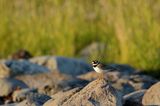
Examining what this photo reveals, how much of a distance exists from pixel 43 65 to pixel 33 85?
6.14 ft

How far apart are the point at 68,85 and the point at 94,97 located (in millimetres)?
2859

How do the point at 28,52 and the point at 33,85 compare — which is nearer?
the point at 33,85

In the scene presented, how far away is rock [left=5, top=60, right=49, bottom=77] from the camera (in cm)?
1165

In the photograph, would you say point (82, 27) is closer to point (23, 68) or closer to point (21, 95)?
point (23, 68)

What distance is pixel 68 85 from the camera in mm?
10227

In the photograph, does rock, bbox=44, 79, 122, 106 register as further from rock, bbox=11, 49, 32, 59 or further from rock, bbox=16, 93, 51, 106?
rock, bbox=11, 49, 32, 59

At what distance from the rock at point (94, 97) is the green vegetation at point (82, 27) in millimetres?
5256

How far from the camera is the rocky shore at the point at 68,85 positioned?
746 cm

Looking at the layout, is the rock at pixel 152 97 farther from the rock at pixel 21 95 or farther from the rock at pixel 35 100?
the rock at pixel 21 95

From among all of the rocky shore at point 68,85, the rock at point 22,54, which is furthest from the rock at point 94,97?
the rock at point 22,54

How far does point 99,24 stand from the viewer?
14.7 metres

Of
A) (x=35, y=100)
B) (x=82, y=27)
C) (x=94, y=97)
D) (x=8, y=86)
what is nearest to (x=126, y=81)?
(x=8, y=86)

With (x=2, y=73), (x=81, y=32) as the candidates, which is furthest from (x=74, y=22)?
(x=2, y=73)

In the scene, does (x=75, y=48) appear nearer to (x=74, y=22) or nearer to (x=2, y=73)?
(x=74, y=22)
